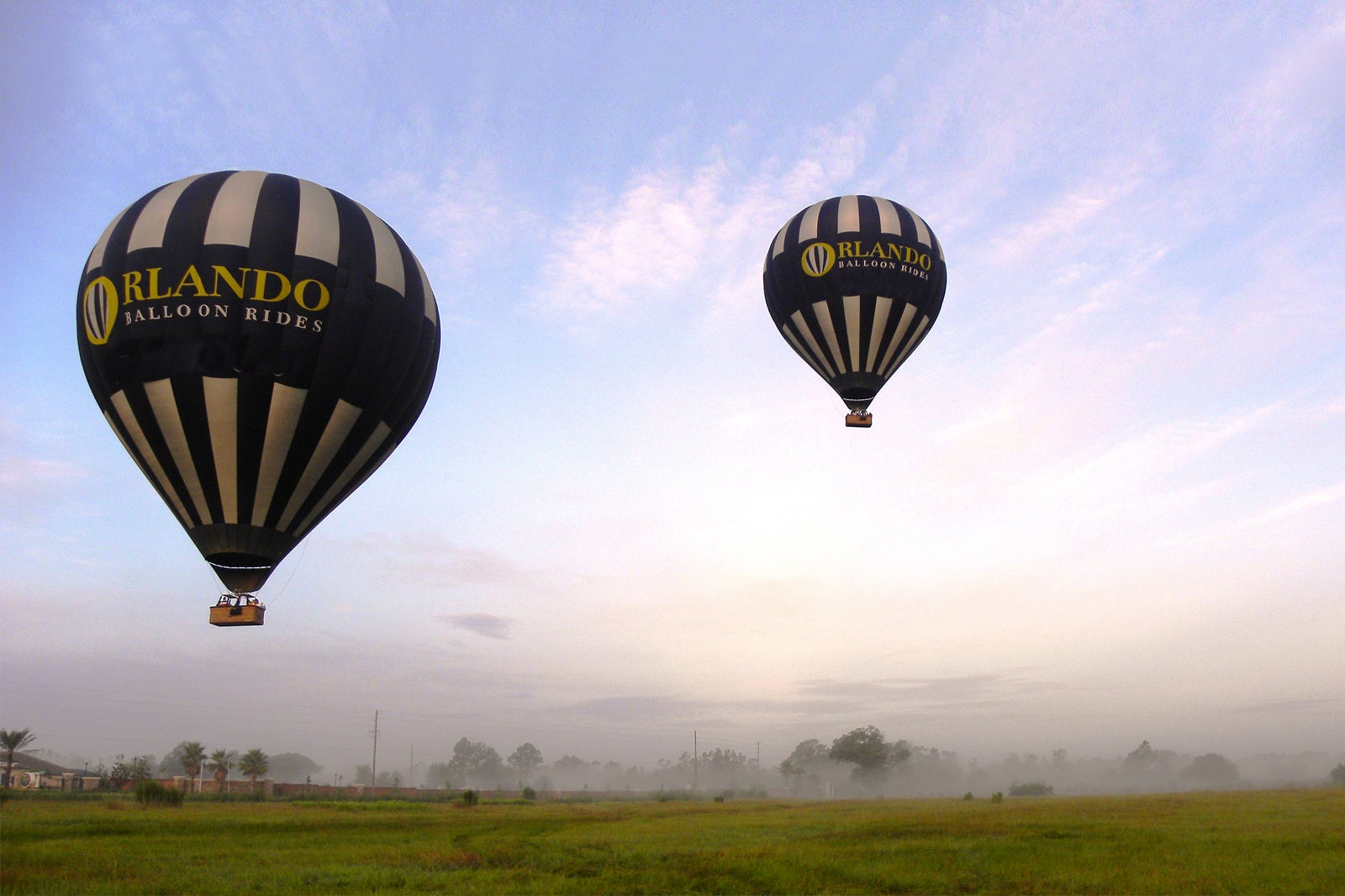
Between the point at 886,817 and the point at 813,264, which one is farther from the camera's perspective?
the point at 886,817

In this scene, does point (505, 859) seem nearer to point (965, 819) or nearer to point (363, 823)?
point (363, 823)

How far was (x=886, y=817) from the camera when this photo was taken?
4547 centimetres

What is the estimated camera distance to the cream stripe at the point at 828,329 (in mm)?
35781

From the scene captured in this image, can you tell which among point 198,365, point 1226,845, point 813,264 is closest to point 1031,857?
point 1226,845

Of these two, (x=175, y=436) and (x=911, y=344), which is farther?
(x=911, y=344)

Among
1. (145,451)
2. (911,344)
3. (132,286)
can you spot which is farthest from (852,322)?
(145,451)

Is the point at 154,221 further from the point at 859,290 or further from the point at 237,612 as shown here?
the point at 859,290

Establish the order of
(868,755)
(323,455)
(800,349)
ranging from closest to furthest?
(323,455), (800,349), (868,755)

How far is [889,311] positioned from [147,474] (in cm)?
2571

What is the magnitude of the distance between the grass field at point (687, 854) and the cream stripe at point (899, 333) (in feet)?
57.4

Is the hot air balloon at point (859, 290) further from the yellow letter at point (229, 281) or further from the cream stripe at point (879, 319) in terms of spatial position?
the yellow letter at point (229, 281)

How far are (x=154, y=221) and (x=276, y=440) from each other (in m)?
5.88

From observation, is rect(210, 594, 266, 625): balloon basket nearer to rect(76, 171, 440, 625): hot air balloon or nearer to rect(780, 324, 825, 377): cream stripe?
rect(76, 171, 440, 625): hot air balloon

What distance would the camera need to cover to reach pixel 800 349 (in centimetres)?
3803
